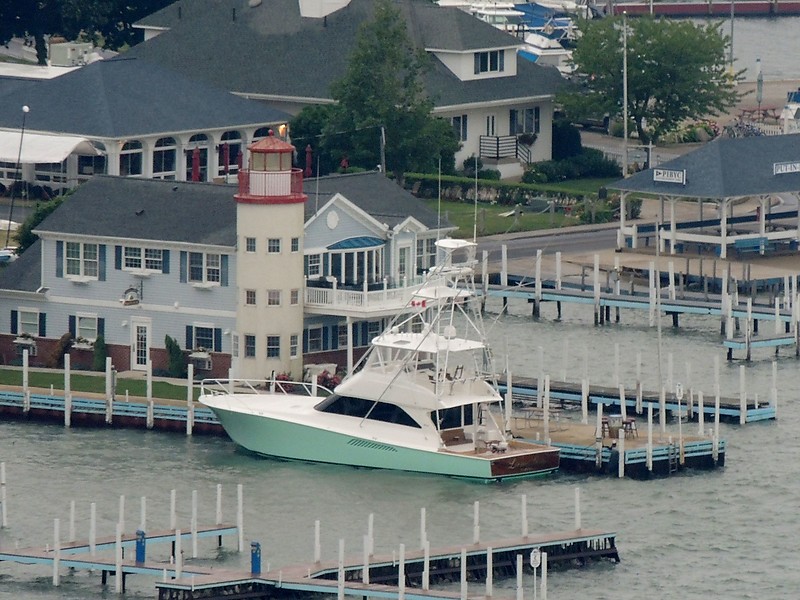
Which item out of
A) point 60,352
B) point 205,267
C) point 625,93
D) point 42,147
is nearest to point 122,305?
point 60,352

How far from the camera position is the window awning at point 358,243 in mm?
89750

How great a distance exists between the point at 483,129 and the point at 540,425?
53.1m

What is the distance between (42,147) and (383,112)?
14.7m

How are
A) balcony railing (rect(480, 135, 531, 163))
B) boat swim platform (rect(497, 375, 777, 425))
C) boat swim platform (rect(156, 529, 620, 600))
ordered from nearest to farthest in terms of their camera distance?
1. boat swim platform (rect(156, 529, 620, 600))
2. boat swim platform (rect(497, 375, 777, 425))
3. balcony railing (rect(480, 135, 531, 163))

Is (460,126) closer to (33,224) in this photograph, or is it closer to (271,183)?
(33,224)

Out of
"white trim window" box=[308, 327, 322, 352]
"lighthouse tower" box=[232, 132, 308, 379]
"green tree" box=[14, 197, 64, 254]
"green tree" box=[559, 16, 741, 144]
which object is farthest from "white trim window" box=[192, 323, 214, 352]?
"green tree" box=[559, 16, 741, 144]

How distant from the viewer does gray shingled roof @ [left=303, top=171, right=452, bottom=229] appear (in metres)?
93.8

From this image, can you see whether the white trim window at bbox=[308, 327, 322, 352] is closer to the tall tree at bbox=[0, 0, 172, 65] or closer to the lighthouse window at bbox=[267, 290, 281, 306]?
the lighthouse window at bbox=[267, 290, 281, 306]

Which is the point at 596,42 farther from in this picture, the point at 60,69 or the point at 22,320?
the point at 22,320

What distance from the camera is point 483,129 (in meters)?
133

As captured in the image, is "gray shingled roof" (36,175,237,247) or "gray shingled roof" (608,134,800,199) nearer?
"gray shingled roof" (36,175,237,247)

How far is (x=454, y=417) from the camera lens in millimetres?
78562

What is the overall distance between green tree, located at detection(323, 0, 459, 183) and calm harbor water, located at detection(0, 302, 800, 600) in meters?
39.0

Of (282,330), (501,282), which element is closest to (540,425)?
(282,330)
